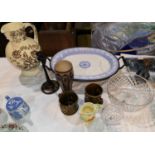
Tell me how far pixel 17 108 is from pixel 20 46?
0.90 feet

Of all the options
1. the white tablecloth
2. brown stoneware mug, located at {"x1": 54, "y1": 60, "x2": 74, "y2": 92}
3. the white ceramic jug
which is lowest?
the white tablecloth

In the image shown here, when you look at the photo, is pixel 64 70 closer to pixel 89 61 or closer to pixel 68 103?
pixel 68 103

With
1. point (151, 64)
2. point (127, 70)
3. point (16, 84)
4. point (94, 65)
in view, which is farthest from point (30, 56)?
point (151, 64)

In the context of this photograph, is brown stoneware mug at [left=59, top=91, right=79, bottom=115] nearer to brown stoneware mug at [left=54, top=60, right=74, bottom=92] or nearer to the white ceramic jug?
brown stoneware mug at [left=54, top=60, right=74, bottom=92]

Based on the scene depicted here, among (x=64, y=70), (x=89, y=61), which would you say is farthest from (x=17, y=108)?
(x=89, y=61)

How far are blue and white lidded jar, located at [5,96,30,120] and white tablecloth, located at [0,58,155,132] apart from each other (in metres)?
0.04

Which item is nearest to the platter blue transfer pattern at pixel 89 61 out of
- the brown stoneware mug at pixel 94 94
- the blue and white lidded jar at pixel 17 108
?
the brown stoneware mug at pixel 94 94

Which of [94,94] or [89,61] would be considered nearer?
[94,94]

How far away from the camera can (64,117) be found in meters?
0.99

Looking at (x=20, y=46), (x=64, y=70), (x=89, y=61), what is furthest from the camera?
(x=89, y=61)

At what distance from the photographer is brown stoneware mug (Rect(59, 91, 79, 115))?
0.97 metres

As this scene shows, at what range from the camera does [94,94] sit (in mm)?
1012

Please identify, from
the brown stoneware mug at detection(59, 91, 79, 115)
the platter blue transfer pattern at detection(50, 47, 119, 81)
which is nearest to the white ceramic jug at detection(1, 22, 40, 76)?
the platter blue transfer pattern at detection(50, 47, 119, 81)

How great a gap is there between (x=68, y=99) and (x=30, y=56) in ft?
0.87
